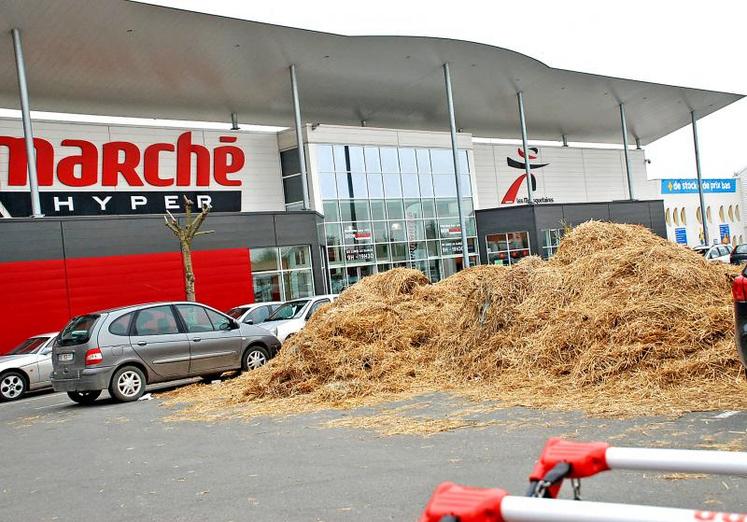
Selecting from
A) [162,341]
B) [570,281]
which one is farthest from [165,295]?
[570,281]

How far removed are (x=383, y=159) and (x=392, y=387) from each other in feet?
95.2

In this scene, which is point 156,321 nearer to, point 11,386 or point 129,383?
point 129,383

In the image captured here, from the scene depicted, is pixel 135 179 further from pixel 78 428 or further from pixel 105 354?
pixel 78 428

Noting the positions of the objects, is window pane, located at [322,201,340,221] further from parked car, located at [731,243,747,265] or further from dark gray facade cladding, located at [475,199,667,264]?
parked car, located at [731,243,747,265]

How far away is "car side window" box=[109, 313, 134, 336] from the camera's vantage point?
522 inches

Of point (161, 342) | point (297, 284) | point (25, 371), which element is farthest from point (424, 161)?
point (161, 342)

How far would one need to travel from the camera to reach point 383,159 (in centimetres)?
3941

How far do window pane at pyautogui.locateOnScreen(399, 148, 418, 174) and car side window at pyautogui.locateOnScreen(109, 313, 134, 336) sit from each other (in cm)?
2778

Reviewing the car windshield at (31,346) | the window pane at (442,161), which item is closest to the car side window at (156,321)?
the car windshield at (31,346)

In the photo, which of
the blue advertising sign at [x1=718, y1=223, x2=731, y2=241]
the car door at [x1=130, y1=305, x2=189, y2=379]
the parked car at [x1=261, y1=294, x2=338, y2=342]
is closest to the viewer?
the car door at [x1=130, y1=305, x2=189, y2=379]

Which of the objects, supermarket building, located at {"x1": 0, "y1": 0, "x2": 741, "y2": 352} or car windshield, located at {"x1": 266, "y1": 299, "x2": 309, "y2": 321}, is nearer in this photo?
car windshield, located at {"x1": 266, "y1": 299, "x2": 309, "y2": 321}

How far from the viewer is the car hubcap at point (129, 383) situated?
13.2m

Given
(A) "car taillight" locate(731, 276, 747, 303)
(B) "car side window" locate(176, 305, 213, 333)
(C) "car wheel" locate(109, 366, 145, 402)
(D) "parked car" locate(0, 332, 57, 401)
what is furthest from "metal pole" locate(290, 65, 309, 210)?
(A) "car taillight" locate(731, 276, 747, 303)

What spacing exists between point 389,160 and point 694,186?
32.7 meters
